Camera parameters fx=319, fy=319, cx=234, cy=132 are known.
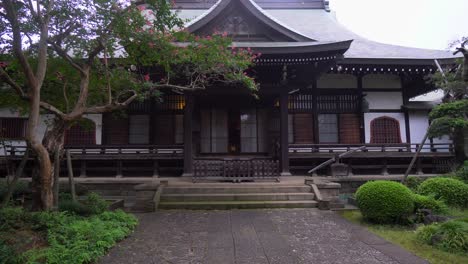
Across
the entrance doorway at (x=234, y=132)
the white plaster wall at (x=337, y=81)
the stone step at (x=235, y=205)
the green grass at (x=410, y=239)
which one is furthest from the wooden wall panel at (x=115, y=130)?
the green grass at (x=410, y=239)

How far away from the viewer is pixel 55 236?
18.3 feet

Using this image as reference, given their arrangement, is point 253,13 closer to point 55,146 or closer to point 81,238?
point 55,146

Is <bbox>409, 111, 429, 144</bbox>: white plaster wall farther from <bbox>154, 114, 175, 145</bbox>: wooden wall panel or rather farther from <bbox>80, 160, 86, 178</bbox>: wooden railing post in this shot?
<bbox>80, 160, 86, 178</bbox>: wooden railing post

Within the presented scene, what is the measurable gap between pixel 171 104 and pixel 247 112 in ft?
11.5

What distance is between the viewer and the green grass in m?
5.31

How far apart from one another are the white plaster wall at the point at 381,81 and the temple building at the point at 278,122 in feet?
0.15

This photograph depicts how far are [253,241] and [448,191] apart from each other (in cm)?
627

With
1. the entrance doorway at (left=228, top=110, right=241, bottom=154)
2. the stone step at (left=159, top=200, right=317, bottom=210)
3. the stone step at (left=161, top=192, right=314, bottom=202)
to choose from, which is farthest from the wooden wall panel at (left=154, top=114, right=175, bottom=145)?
the stone step at (left=159, top=200, right=317, bottom=210)

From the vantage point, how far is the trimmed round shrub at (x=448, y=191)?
890 cm

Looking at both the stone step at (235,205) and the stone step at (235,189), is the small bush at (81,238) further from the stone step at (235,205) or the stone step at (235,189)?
the stone step at (235,189)

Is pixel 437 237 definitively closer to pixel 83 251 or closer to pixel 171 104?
pixel 83 251

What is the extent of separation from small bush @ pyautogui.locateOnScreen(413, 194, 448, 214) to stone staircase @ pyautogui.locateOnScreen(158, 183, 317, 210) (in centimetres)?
269

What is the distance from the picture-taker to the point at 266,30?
14.0 metres

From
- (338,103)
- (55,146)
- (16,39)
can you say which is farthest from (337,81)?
(16,39)
